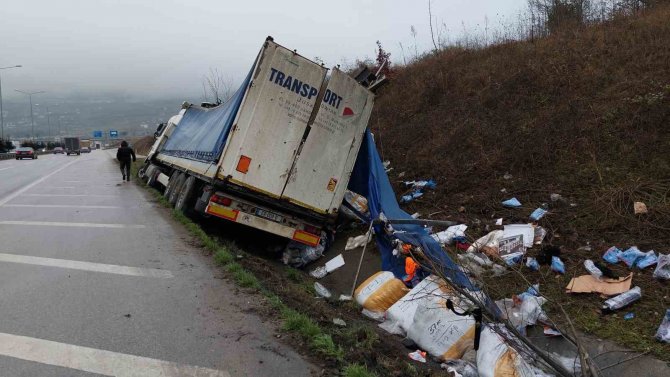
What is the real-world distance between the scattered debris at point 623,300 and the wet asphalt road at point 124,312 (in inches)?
132

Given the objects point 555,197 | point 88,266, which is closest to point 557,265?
point 555,197

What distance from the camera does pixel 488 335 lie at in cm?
440

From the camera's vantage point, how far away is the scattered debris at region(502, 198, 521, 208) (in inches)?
312

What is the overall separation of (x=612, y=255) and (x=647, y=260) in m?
0.39

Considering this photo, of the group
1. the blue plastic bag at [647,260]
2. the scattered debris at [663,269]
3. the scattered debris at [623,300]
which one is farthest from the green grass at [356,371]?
the blue plastic bag at [647,260]

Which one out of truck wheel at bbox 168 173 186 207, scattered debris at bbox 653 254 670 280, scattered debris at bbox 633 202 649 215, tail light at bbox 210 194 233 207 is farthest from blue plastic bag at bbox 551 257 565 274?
truck wheel at bbox 168 173 186 207

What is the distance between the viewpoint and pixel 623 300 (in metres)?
5.14

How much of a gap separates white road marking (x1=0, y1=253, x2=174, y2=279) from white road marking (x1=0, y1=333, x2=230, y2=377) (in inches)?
76.7

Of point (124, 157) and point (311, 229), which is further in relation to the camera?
point (124, 157)

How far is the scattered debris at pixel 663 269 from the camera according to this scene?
5.32m

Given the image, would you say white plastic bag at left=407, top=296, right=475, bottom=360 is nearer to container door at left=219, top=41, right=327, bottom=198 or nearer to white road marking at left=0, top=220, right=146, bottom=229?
container door at left=219, top=41, right=327, bottom=198

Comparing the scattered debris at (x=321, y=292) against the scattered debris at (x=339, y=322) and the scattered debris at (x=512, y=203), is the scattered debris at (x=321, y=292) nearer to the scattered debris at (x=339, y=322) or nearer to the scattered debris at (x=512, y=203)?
the scattered debris at (x=339, y=322)

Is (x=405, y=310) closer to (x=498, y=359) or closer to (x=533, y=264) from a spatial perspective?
(x=498, y=359)

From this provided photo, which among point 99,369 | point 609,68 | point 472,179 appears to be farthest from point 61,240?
Answer: point 609,68
